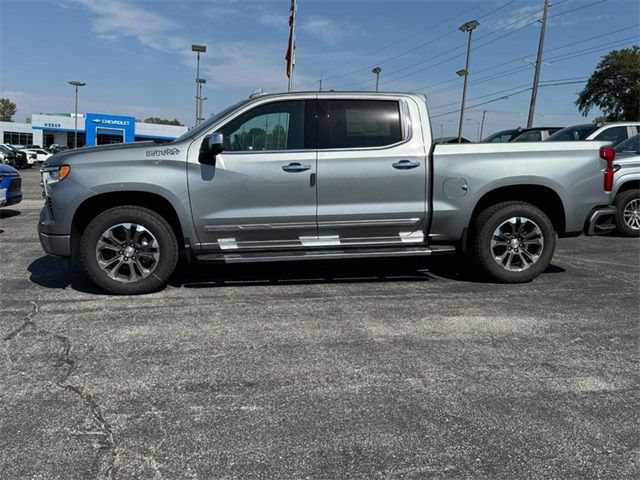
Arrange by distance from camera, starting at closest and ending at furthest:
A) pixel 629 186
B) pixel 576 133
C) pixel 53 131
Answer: pixel 629 186 → pixel 576 133 → pixel 53 131

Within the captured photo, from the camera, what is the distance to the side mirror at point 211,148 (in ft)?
16.6

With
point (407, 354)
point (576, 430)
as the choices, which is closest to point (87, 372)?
point (407, 354)

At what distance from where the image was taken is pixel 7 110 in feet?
378

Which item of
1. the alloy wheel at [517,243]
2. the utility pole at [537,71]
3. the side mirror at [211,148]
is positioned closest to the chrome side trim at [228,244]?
the side mirror at [211,148]

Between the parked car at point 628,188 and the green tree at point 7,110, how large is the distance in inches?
4810

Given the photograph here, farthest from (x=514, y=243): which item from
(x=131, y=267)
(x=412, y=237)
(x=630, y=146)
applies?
(x=630, y=146)

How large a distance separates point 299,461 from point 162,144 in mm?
3791

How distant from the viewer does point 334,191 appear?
17.7 feet

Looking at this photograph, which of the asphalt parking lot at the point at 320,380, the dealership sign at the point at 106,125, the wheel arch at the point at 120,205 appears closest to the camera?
the asphalt parking lot at the point at 320,380

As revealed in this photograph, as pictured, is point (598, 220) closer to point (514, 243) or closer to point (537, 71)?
point (514, 243)

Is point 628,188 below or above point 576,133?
below

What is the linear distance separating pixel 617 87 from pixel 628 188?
50.7 m

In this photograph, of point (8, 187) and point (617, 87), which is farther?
point (617, 87)

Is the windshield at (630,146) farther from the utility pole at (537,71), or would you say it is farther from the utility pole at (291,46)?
the utility pole at (537,71)
